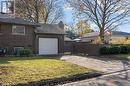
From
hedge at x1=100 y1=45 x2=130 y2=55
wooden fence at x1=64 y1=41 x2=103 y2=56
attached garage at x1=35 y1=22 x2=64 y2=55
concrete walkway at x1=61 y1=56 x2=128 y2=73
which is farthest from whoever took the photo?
wooden fence at x1=64 y1=41 x2=103 y2=56

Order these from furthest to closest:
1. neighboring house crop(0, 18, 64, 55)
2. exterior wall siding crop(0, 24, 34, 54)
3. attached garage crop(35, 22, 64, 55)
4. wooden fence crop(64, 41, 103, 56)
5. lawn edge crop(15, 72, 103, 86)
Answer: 1. wooden fence crop(64, 41, 103, 56)
2. attached garage crop(35, 22, 64, 55)
3. neighboring house crop(0, 18, 64, 55)
4. exterior wall siding crop(0, 24, 34, 54)
5. lawn edge crop(15, 72, 103, 86)

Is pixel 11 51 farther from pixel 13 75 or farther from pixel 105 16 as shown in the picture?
pixel 105 16

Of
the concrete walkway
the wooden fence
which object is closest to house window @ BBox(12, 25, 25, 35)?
the concrete walkway

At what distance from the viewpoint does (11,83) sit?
1148cm

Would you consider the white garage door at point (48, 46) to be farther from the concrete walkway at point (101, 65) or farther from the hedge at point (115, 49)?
the concrete walkway at point (101, 65)

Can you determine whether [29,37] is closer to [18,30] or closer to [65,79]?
[18,30]

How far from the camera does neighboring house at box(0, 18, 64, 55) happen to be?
2758cm

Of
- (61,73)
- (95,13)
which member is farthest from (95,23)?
(61,73)

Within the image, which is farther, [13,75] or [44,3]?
[44,3]

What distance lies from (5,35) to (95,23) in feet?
62.8

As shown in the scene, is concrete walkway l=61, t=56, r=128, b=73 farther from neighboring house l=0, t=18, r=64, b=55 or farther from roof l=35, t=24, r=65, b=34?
roof l=35, t=24, r=65, b=34

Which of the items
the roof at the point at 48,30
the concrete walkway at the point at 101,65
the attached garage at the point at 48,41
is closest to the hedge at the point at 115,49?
the attached garage at the point at 48,41

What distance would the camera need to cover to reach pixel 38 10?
157 feet

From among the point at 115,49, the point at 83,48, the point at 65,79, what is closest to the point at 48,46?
the point at 83,48
